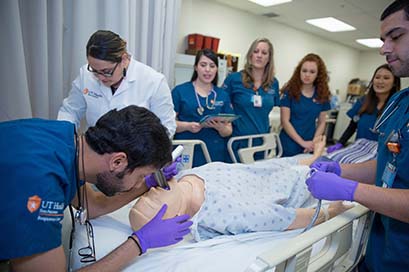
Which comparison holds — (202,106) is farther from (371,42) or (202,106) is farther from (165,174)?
(371,42)

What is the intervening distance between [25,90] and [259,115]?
1.64 meters

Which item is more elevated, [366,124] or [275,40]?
[275,40]

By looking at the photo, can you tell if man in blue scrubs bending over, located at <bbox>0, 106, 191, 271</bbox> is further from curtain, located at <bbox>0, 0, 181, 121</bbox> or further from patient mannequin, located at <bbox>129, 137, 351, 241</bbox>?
curtain, located at <bbox>0, 0, 181, 121</bbox>

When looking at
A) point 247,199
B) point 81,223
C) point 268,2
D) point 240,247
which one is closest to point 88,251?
point 81,223

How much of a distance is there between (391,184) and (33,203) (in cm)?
104

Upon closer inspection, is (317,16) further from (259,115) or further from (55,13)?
(55,13)

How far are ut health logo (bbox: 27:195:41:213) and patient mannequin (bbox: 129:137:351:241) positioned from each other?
45 cm

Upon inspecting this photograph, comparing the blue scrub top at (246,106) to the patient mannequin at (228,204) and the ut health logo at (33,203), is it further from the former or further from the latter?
the ut health logo at (33,203)

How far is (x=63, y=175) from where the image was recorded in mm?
756

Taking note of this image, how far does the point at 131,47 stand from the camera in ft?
6.66

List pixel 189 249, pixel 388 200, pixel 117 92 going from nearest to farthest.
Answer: pixel 388 200 → pixel 189 249 → pixel 117 92

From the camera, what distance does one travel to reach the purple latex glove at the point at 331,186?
0.93 metres

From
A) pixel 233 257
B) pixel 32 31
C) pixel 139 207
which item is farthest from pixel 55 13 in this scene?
pixel 233 257

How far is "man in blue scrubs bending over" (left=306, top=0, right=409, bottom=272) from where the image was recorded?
0.83 meters
